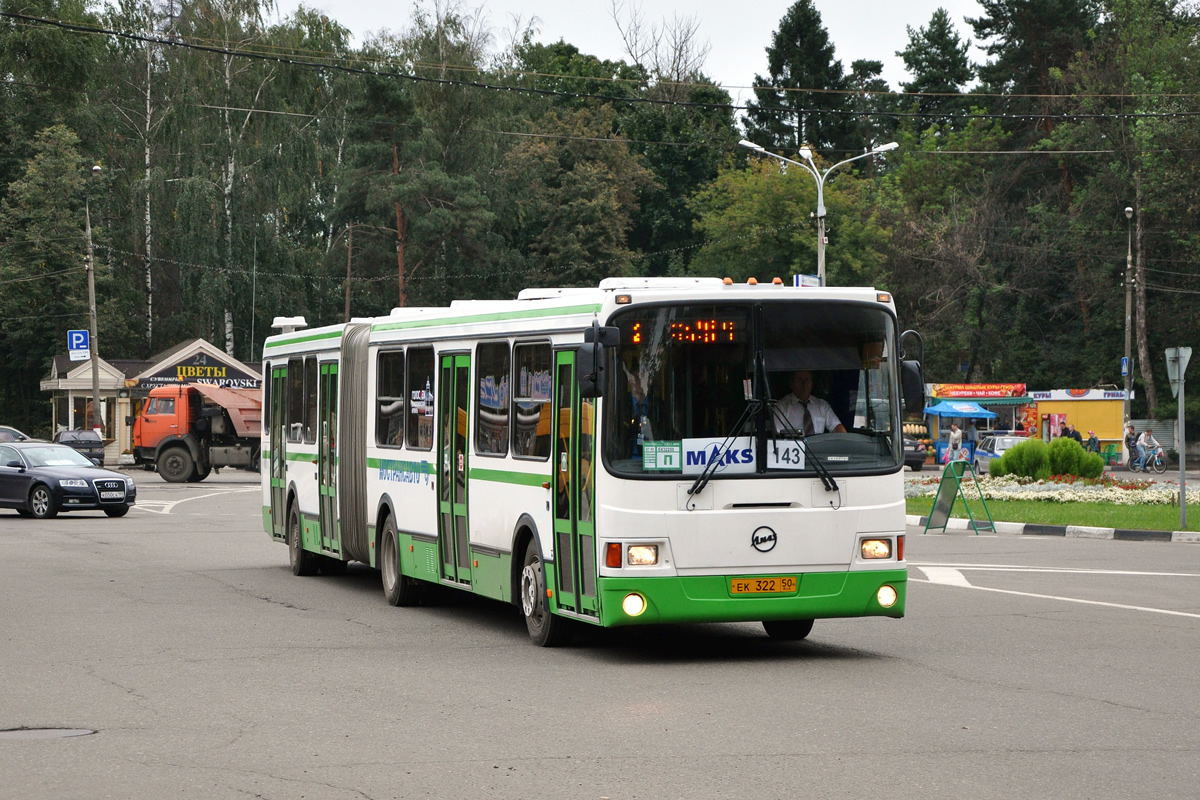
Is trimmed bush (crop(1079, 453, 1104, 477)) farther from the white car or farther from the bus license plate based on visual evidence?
the bus license plate

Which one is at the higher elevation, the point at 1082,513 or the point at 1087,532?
the point at 1082,513

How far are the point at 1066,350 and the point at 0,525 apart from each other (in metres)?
57.5

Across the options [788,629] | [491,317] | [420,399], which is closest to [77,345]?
[420,399]

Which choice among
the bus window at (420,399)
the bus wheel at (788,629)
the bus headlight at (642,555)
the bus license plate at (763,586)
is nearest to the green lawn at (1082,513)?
the bus wheel at (788,629)

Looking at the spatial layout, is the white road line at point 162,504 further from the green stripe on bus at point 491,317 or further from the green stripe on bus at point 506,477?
the green stripe on bus at point 506,477

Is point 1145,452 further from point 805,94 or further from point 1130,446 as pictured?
point 805,94

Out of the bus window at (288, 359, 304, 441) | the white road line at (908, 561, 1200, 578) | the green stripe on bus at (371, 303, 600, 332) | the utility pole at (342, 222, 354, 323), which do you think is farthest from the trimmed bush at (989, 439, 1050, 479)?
the utility pole at (342, 222, 354, 323)

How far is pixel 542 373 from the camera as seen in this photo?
40.9 ft

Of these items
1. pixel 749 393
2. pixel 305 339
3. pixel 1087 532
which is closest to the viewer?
pixel 749 393

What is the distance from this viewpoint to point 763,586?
1132 cm

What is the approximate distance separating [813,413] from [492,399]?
2999 millimetres

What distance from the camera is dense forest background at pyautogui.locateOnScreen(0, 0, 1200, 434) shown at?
228 feet

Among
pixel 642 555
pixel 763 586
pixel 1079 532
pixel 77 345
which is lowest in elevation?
pixel 1079 532

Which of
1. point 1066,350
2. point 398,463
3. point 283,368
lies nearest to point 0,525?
point 283,368
